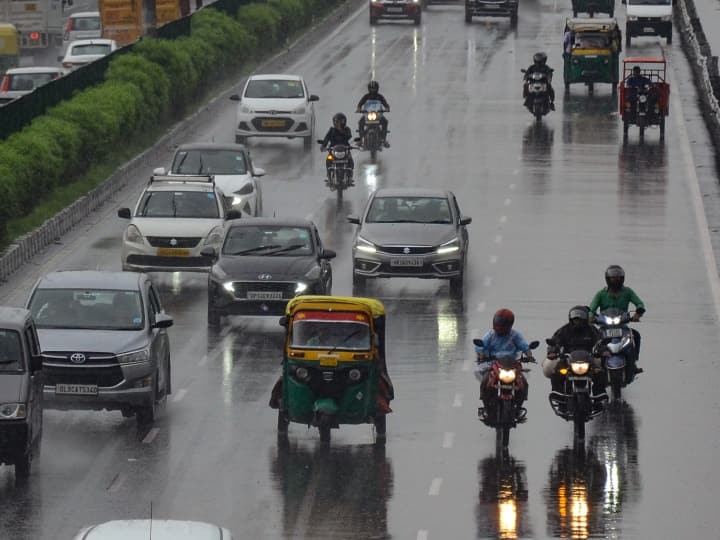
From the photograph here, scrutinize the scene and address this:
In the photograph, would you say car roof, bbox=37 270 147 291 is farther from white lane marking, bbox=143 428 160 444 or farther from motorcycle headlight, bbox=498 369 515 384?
motorcycle headlight, bbox=498 369 515 384

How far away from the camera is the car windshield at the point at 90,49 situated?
60.8 metres

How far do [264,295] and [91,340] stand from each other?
6362mm

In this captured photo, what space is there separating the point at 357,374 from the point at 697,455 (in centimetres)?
344

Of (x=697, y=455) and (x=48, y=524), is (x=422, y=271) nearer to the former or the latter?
(x=697, y=455)

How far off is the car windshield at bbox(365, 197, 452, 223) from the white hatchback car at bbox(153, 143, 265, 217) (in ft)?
18.0

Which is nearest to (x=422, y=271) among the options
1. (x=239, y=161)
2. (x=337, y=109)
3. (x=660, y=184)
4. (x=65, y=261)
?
(x=65, y=261)

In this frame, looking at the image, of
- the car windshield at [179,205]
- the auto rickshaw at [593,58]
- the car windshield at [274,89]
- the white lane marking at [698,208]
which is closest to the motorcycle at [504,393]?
the white lane marking at [698,208]

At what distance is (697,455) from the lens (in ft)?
68.6

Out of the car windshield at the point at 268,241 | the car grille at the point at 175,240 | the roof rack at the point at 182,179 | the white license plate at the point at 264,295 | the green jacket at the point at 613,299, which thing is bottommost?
the car grille at the point at 175,240

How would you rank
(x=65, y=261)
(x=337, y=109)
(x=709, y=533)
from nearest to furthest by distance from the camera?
(x=709, y=533) < (x=65, y=261) < (x=337, y=109)

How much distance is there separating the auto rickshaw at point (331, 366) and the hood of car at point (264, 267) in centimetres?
703

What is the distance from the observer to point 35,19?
238ft

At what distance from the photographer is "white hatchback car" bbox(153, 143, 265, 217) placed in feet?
123

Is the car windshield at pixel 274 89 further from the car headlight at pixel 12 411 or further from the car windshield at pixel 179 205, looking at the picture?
the car headlight at pixel 12 411
